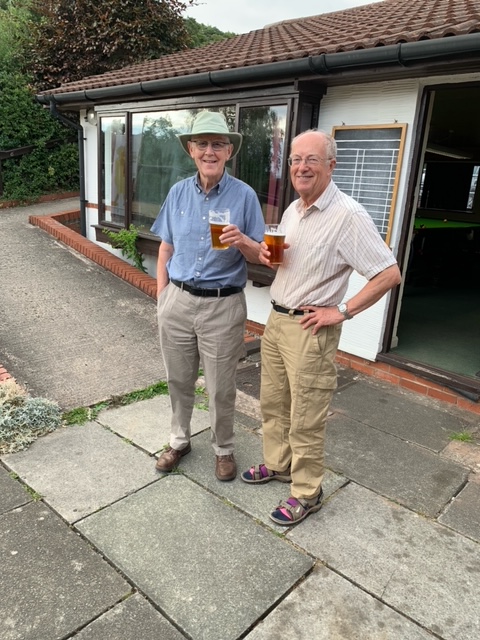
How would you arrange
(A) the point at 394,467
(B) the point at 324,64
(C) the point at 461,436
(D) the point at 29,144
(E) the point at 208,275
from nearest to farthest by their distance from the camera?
(E) the point at 208,275
(A) the point at 394,467
(C) the point at 461,436
(B) the point at 324,64
(D) the point at 29,144

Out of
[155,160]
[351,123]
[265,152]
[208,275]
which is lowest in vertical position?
[208,275]

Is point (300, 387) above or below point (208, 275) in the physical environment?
below

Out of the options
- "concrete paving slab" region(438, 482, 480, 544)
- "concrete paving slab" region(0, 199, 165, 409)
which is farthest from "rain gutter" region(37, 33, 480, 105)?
"concrete paving slab" region(438, 482, 480, 544)

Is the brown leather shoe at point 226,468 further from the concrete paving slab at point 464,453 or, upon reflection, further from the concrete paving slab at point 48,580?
the concrete paving slab at point 464,453

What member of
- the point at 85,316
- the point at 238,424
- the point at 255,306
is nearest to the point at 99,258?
the point at 85,316

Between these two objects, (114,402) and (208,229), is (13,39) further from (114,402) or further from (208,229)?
(208,229)

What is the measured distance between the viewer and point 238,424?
11.5 feet

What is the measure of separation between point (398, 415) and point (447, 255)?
18.5 ft

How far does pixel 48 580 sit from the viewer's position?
2.06 metres

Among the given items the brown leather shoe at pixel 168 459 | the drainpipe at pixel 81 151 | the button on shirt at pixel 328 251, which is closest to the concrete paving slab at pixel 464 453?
the button on shirt at pixel 328 251

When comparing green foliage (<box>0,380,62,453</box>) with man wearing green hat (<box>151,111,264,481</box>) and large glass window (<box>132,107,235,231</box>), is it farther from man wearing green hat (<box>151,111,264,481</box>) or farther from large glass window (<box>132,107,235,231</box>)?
large glass window (<box>132,107,235,231</box>)

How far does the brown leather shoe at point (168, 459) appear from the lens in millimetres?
2848

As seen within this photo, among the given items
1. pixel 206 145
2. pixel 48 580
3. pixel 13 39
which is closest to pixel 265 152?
pixel 206 145

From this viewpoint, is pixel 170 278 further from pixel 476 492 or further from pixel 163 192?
pixel 163 192
